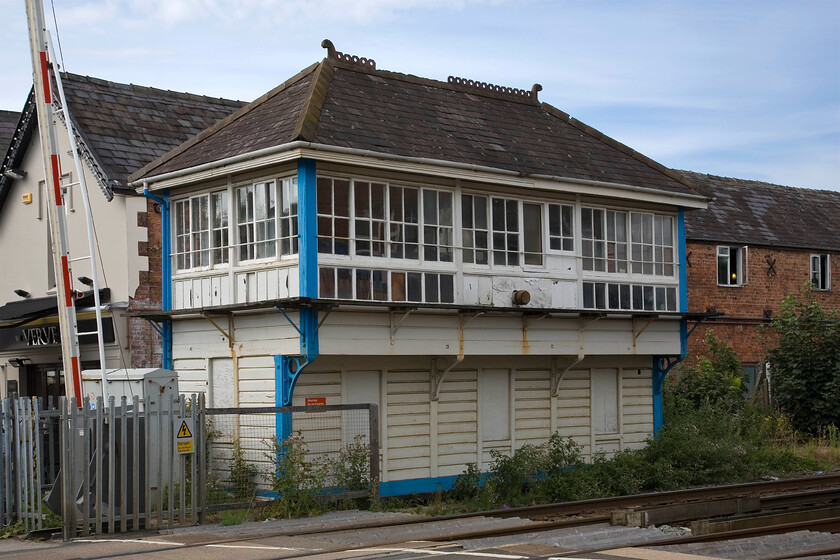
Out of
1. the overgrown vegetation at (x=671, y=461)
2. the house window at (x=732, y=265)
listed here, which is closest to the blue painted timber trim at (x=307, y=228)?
the overgrown vegetation at (x=671, y=461)

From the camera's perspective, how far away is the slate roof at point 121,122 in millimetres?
20750

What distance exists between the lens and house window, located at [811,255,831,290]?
105 ft

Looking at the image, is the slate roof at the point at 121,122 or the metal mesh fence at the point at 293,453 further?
the slate roof at the point at 121,122

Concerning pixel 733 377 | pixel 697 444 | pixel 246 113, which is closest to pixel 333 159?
pixel 246 113

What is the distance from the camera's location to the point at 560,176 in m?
18.7

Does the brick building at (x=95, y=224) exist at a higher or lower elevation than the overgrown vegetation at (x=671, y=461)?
higher

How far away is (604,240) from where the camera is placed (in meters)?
19.8

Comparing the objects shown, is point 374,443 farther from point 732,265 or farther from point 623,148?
point 732,265

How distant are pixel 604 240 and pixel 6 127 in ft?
53.8

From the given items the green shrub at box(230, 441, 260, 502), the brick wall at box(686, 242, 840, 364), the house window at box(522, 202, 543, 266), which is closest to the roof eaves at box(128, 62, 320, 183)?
the house window at box(522, 202, 543, 266)

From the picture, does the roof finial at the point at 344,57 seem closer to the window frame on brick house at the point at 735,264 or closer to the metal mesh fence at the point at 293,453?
the metal mesh fence at the point at 293,453

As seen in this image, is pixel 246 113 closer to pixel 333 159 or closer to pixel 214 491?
pixel 333 159

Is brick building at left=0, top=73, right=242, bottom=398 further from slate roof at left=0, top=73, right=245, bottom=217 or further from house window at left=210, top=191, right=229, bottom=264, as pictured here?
house window at left=210, top=191, right=229, bottom=264

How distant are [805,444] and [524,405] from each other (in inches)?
350
